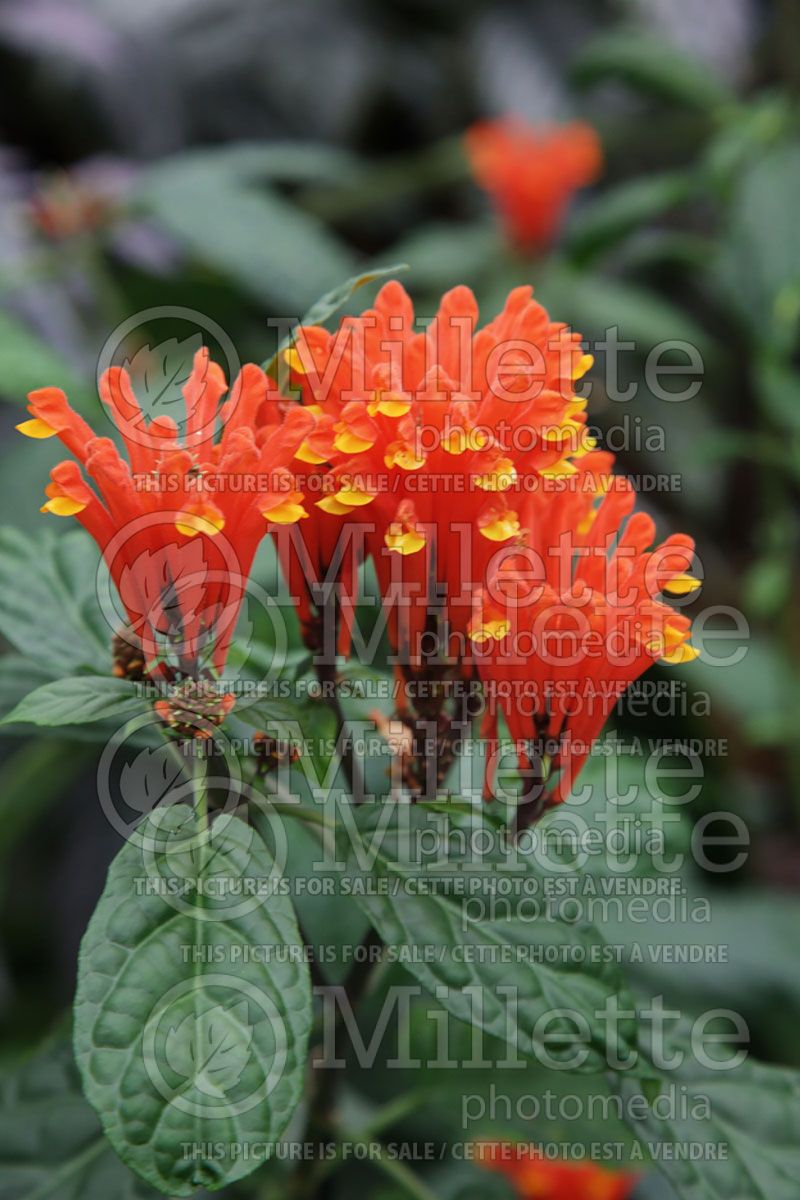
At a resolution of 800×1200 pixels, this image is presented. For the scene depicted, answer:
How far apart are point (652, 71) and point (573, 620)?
1305mm

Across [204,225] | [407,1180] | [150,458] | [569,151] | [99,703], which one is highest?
[569,151]

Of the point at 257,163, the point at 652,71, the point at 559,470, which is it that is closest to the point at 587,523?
the point at 559,470

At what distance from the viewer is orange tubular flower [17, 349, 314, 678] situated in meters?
0.52

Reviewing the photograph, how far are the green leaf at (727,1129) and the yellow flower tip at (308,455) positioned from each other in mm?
368

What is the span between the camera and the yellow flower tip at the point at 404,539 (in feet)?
1.75

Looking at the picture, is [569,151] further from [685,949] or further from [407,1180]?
[407,1180]

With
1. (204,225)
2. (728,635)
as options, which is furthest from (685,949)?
(204,225)

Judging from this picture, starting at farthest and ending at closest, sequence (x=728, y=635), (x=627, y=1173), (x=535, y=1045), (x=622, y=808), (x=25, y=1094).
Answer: (x=728, y=635), (x=627, y=1173), (x=622, y=808), (x=25, y=1094), (x=535, y=1045)

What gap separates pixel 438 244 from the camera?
6.13 ft

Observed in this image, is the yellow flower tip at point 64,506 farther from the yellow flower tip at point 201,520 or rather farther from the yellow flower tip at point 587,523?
the yellow flower tip at point 587,523

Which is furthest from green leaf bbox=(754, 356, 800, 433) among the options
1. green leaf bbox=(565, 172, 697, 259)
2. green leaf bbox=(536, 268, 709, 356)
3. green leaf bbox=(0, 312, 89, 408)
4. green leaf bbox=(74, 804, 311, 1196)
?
green leaf bbox=(74, 804, 311, 1196)

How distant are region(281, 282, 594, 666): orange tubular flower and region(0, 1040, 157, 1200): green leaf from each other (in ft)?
1.21

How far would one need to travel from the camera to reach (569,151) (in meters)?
2.00

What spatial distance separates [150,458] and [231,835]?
0.19 m
